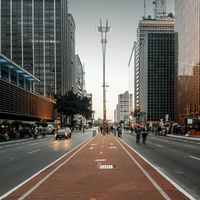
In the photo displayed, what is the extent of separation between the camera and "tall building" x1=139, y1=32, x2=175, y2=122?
177 m

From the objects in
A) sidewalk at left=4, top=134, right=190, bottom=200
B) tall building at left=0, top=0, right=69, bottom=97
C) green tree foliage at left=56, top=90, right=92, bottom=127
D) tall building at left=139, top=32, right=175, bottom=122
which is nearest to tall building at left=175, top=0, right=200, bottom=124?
green tree foliage at left=56, top=90, right=92, bottom=127

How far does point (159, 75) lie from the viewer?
179 meters

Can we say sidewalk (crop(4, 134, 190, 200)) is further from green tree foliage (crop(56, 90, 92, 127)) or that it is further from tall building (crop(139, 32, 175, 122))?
tall building (crop(139, 32, 175, 122))

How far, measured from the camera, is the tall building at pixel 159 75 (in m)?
177

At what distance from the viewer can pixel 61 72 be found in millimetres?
181750

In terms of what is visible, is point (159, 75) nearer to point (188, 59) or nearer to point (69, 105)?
point (188, 59)

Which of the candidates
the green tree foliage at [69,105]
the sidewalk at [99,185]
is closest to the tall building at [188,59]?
the green tree foliage at [69,105]

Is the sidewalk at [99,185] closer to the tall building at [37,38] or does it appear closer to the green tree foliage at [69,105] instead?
the green tree foliage at [69,105]

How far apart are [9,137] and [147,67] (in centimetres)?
13325

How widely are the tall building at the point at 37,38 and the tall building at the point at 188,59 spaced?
Answer: 72826 millimetres

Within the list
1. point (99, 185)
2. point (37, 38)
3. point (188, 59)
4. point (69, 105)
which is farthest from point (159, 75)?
point (99, 185)

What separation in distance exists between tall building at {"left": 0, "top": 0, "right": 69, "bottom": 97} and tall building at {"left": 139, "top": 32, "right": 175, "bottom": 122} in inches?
1776

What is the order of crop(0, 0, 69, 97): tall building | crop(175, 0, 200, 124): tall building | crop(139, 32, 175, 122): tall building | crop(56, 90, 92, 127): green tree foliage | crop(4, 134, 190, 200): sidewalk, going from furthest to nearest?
crop(0, 0, 69, 97): tall building, crop(139, 32, 175, 122): tall building, crop(56, 90, 92, 127): green tree foliage, crop(175, 0, 200, 124): tall building, crop(4, 134, 190, 200): sidewalk

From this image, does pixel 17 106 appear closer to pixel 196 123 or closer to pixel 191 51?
pixel 196 123
